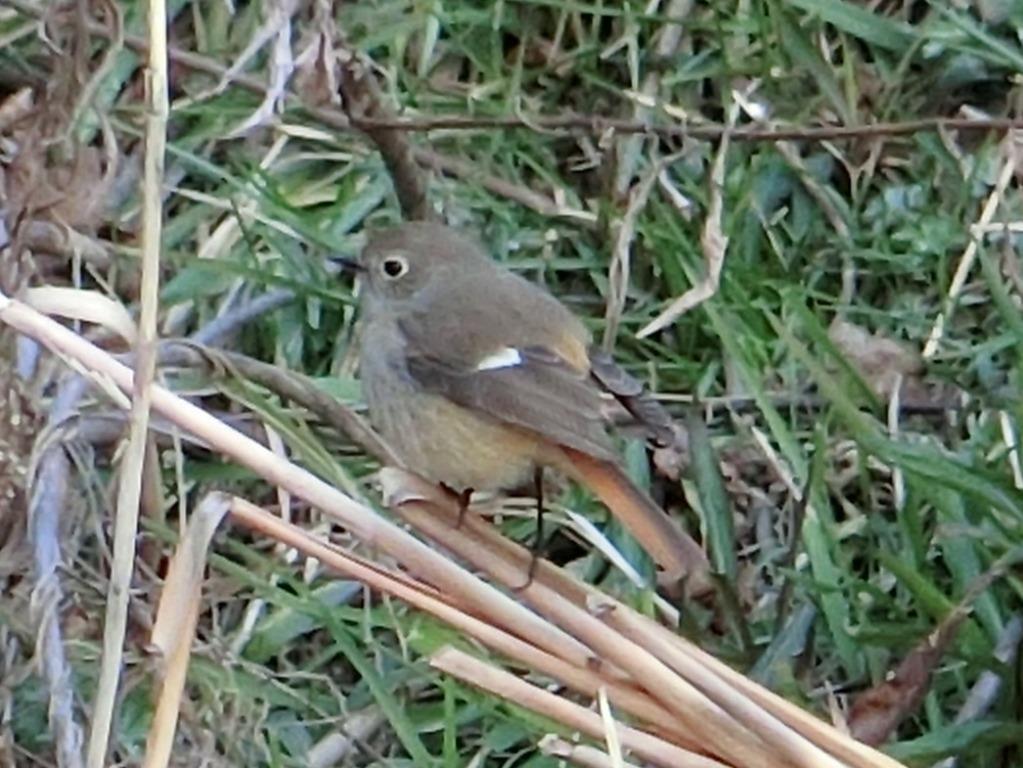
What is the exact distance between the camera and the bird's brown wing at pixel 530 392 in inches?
131

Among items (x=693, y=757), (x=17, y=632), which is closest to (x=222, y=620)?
(x=17, y=632)

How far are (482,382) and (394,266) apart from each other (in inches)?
15.9

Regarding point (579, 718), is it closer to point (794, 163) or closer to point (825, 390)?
point (825, 390)

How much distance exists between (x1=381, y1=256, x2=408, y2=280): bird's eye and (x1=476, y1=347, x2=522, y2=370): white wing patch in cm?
32

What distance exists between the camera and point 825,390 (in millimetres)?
3738

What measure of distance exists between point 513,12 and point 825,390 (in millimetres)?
1516

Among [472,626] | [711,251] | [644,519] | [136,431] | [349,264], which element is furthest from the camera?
[349,264]

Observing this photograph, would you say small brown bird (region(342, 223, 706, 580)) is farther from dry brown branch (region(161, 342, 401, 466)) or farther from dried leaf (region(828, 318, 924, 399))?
dried leaf (region(828, 318, 924, 399))

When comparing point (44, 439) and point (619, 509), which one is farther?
point (619, 509)

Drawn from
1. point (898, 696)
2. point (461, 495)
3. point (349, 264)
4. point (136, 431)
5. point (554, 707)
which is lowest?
point (898, 696)

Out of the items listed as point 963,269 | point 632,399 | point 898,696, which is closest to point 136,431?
point 632,399

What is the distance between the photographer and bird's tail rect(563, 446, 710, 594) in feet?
10.8

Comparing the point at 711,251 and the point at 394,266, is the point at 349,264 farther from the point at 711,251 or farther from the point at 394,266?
the point at 711,251

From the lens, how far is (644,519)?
3293 millimetres
